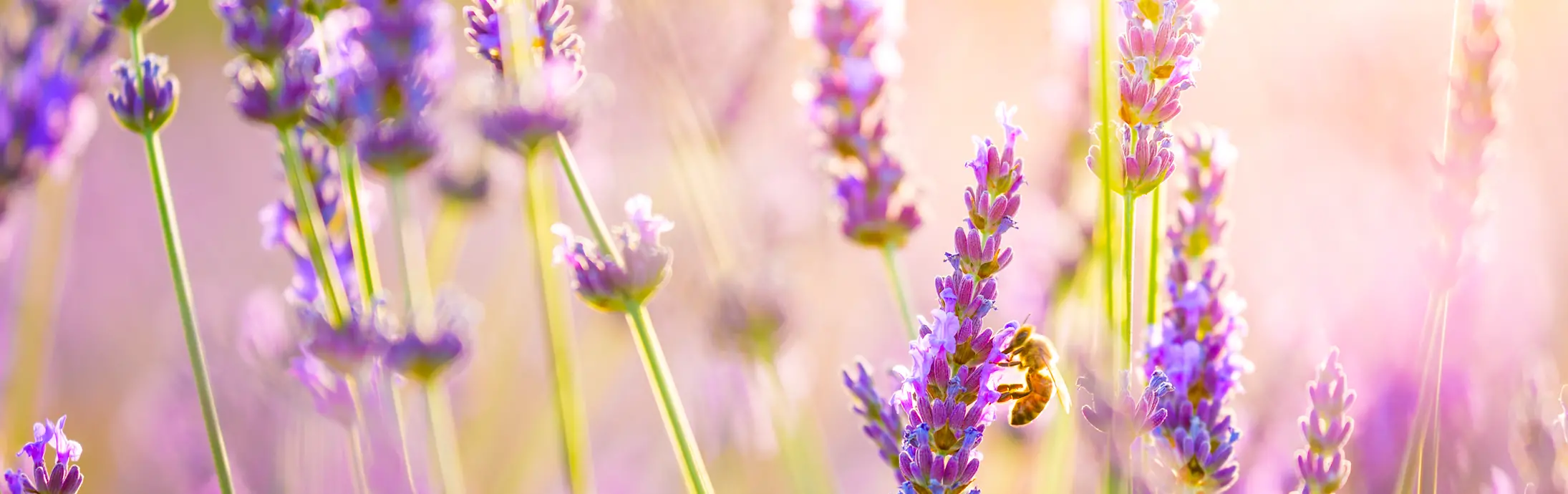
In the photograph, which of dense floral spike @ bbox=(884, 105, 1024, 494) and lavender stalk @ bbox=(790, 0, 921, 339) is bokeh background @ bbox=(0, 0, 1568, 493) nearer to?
lavender stalk @ bbox=(790, 0, 921, 339)

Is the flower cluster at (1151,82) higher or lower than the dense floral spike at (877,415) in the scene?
higher

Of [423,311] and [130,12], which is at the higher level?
[130,12]

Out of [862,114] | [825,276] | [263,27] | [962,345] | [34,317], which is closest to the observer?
[962,345]

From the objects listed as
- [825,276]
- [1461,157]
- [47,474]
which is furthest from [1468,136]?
[825,276]

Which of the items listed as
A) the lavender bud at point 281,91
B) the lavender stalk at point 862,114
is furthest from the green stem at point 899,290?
the lavender bud at point 281,91

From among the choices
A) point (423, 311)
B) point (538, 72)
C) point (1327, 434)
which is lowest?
point (1327, 434)

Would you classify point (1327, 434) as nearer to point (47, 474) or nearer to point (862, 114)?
point (862, 114)

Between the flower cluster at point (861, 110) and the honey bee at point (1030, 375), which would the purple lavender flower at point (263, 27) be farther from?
the honey bee at point (1030, 375)
